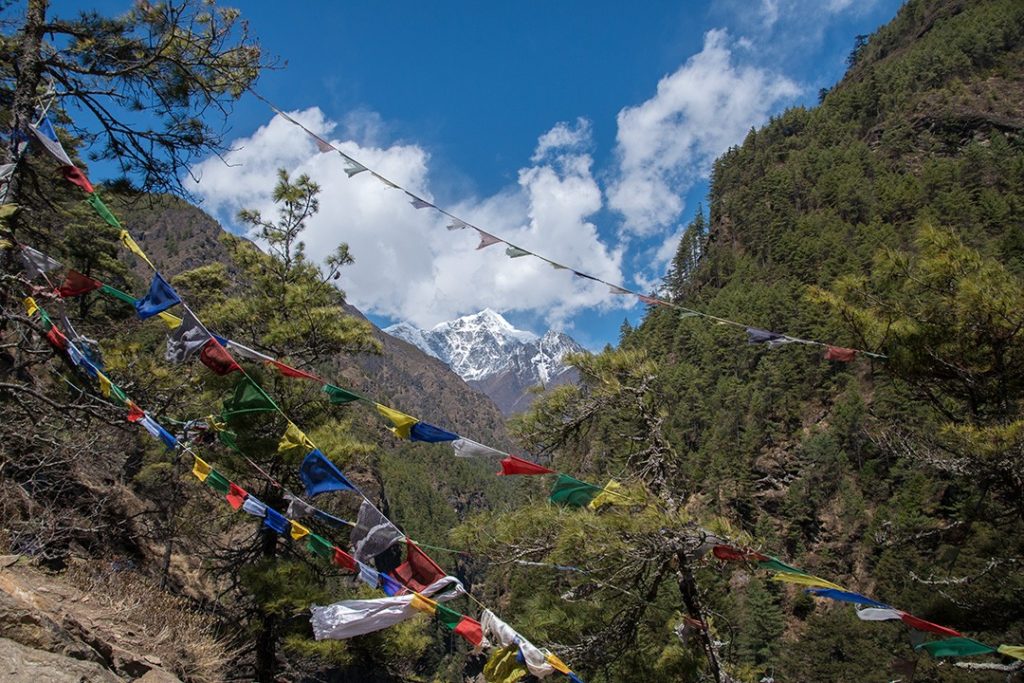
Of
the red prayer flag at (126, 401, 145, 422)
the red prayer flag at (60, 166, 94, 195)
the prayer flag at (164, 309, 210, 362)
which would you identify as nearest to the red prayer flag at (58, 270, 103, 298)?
the red prayer flag at (60, 166, 94, 195)

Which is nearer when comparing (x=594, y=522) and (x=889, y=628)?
(x=594, y=522)

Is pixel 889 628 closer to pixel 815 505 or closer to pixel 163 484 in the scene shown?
pixel 815 505

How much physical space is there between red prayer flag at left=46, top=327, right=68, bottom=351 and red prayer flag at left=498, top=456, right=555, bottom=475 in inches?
178

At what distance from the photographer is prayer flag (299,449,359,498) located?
5.07 m

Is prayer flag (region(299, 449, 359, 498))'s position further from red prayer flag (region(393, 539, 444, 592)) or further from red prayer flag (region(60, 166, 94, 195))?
red prayer flag (region(60, 166, 94, 195))

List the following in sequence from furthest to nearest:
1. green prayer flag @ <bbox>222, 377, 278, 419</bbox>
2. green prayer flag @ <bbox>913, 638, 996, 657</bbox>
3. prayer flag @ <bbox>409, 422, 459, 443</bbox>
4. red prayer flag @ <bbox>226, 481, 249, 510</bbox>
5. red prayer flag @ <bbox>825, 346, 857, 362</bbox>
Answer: red prayer flag @ <bbox>825, 346, 857, 362</bbox> → red prayer flag @ <bbox>226, 481, 249, 510</bbox> → green prayer flag @ <bbox>222, 377, 278, 419</bbox> → prayer flag @ <bbox>409, 422, 459, 443</bbox> → green prayer flag @ <bbox>913, 638, 996, 657</bbox>

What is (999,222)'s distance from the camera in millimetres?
62031

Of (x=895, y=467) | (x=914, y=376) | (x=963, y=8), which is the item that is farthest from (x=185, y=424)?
(x=963, y=8)

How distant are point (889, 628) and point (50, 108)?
Result: 50511 mm

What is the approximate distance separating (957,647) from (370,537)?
4.69m

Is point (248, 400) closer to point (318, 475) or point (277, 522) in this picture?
point (318, 475)

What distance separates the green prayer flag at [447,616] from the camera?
465 cm

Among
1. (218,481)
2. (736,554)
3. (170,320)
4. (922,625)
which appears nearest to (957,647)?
(922,625)

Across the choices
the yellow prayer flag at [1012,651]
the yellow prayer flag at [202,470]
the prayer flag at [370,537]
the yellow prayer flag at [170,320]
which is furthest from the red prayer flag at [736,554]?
the yellow prayer flag at [170,320]
